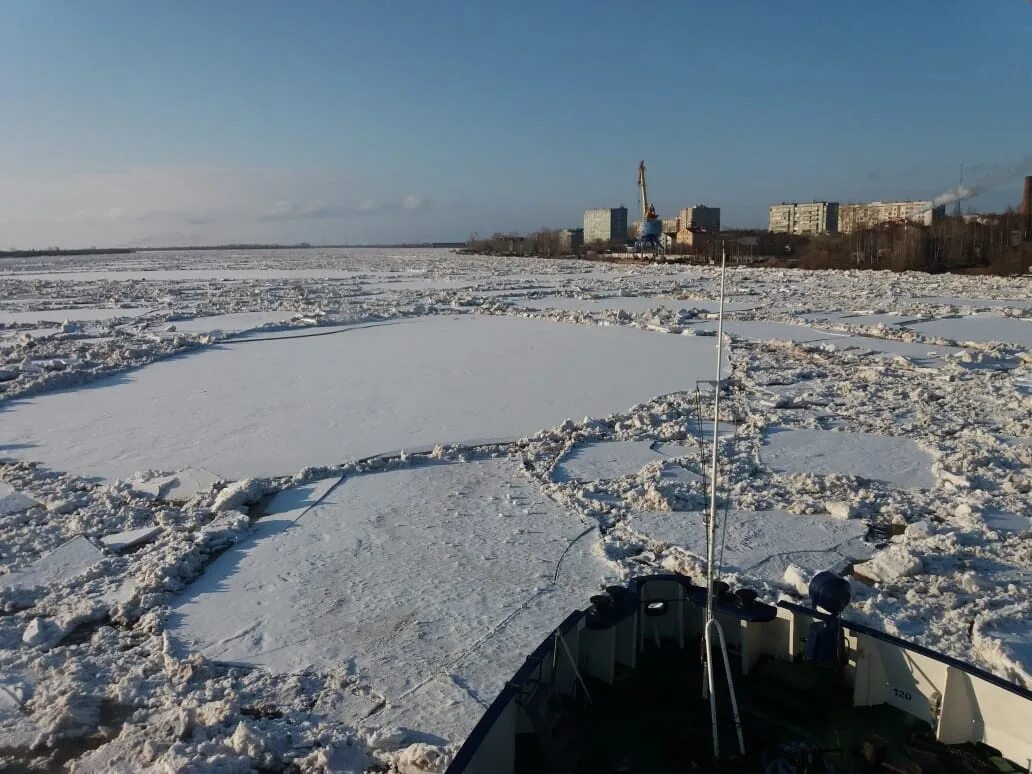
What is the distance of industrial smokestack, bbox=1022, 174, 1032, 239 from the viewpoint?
141ft

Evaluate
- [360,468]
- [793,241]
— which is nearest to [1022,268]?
[793,241]

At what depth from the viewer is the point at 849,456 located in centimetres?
685

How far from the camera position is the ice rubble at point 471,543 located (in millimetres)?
3324

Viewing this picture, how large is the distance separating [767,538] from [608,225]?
127891 mm

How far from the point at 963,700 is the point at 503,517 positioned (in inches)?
132

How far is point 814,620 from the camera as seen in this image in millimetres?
3053

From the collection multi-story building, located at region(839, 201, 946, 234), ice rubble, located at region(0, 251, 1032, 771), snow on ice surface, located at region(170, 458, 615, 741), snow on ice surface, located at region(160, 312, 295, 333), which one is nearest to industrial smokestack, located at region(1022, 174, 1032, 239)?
multi-story building, located at region(839, 201, 946, 234)

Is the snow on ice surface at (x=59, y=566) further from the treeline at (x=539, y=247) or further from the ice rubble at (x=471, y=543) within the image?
the treeline at (x=539, y=247)

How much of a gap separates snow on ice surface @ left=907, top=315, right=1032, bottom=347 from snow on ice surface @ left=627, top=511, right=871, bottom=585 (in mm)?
9497

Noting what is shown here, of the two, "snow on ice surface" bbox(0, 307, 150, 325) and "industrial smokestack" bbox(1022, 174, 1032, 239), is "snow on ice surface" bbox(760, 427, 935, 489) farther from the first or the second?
"industrial smokestack" bbox(1022, 174, 1032, 239)

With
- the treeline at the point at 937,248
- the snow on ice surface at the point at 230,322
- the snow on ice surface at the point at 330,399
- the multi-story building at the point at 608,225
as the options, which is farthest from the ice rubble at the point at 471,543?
the multi-story building at the point at 608,225

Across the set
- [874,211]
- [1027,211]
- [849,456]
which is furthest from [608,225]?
[849,456]

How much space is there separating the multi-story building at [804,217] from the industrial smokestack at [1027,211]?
46.8 metres

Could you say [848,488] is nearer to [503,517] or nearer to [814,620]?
[503,517]
